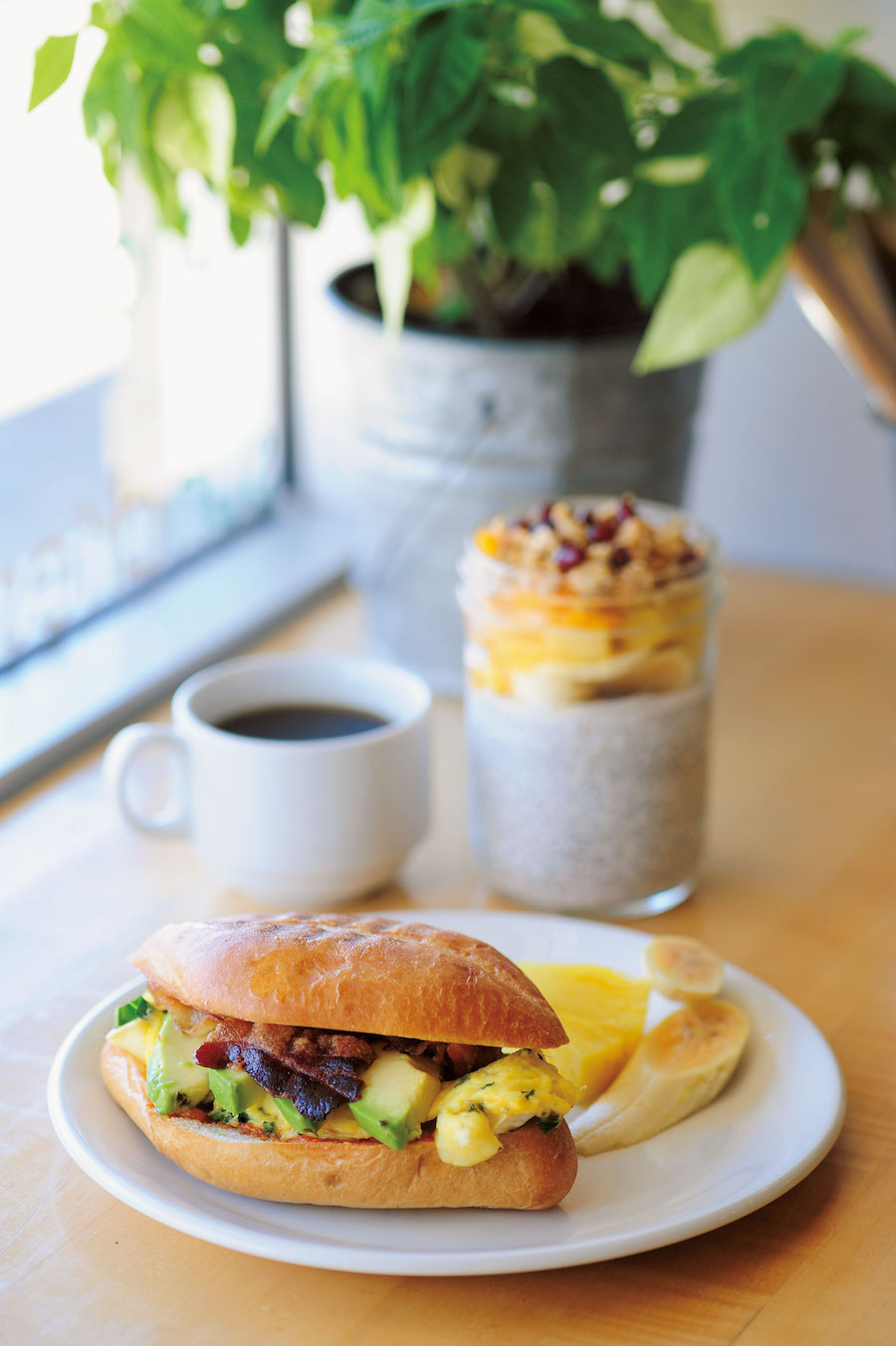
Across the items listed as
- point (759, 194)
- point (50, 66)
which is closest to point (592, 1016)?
point (759, 194)

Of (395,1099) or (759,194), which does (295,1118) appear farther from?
(759,194)

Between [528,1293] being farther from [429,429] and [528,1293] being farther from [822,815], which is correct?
[429,429]

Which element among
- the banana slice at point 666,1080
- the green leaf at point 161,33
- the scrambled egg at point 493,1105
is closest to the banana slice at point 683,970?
the banana slice at point 666,1080

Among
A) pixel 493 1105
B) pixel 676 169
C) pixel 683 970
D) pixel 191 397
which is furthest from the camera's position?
pixel 191 397

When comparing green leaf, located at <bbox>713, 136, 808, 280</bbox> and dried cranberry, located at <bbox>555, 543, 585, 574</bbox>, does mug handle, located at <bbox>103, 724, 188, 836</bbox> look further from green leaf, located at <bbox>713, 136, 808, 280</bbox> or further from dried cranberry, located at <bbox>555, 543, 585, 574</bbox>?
green leaf, located at <bbox>713, 136, 808, 280</bbox>

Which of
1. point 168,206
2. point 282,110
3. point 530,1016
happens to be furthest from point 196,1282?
point 168,206
